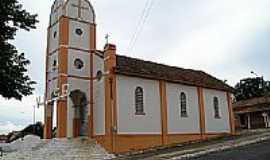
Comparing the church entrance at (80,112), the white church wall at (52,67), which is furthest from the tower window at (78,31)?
the church entrance at (80,112)

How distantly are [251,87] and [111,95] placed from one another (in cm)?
5031

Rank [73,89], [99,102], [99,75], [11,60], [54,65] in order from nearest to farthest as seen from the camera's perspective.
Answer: [11,60] < [99,102] < [99,75] < [73,89] < [54,65]

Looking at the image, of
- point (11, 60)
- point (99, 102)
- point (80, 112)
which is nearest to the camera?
point (11, 60)

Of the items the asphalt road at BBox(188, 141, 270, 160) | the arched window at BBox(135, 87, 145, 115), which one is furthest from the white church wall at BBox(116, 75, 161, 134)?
the asphalt road at BBox(188, 141, 270, 160)

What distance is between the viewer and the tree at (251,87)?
6775 centimetres

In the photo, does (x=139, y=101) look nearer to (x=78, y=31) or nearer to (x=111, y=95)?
(x=111, y=95)

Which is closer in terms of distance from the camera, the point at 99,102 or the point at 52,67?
the point at 99,102

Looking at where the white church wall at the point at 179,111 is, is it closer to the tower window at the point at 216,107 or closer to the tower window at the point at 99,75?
the tower window at the point at 216,107

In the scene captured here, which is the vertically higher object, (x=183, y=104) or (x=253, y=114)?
(x=183, y=104)

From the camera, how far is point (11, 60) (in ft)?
46.2

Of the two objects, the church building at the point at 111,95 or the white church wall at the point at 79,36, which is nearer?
the church building at the point at 111,95

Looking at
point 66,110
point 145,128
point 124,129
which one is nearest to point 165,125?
point 145,128

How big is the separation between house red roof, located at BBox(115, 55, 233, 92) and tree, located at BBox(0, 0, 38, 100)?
1112cm

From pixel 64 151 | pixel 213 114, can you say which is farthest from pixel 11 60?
pixel 213 114
